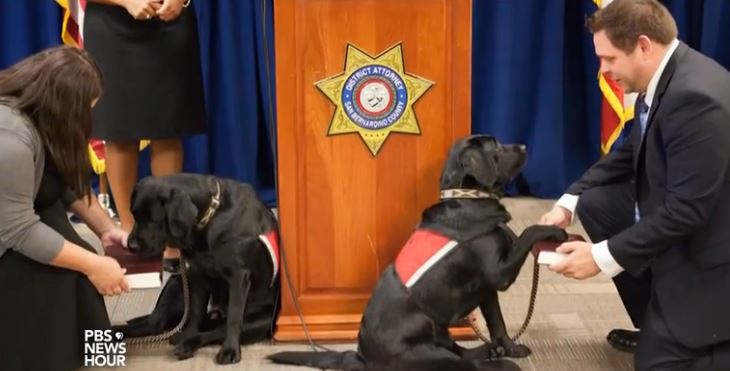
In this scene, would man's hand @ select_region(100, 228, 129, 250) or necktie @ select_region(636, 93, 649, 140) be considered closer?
necktie @ select_region(636, 93, 649, 140)

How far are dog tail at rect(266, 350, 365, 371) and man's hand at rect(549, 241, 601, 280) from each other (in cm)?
56

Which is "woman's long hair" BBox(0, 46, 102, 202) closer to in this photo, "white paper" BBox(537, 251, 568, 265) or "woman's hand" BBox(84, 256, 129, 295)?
"woman's hand" BBox(84, 256, 129, 295)

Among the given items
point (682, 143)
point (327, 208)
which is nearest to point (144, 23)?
point (327, 208)

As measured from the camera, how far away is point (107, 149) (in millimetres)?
3223

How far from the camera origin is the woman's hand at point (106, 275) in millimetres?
2271

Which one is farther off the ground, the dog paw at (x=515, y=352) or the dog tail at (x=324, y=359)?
the dog tail at (x=324, y=359)

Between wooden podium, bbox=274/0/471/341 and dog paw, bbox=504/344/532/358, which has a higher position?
wooden podium, bbox=274/0/471/341

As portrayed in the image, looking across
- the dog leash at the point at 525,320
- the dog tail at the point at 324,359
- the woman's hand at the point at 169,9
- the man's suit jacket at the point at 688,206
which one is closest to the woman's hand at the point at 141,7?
the woman's hand at the point at 169,9

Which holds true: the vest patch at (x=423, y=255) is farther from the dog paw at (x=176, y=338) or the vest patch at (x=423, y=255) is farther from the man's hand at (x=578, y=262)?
the dog paw at (x=176, y=338)

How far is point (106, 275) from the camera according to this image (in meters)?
2.28

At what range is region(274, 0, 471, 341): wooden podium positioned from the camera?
243cm

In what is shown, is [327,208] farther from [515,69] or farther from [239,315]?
[515,69]

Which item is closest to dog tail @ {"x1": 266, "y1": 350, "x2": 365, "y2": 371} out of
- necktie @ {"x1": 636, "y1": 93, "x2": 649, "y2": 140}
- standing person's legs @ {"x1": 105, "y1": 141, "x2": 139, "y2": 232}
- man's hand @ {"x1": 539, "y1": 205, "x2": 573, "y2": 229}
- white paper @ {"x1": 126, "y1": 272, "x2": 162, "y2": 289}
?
white paper @ {"x1": 126, "y1": 272, "x2": 162, "y2": 289}

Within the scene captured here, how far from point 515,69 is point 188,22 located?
1612 millimetres
